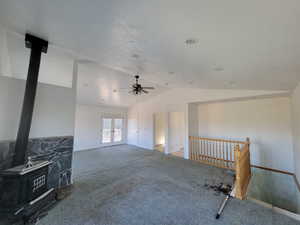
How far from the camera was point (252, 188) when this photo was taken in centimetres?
371

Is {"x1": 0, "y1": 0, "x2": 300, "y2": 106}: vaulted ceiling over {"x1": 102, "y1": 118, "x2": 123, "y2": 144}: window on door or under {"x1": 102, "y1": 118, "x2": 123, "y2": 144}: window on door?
over

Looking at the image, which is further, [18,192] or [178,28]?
[18,192]

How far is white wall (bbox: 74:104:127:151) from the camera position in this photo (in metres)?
7.10

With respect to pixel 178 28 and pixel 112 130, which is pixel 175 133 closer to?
pixel 112 130

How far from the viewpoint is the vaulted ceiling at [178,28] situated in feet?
3.91

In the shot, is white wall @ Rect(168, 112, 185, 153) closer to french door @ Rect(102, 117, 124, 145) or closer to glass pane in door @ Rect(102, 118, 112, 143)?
french door @ Rect(102, 117, 124, 145)

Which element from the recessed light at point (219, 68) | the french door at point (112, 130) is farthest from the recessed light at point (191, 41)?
the french door at point (112, 130)

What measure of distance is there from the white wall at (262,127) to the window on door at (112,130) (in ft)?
18.9

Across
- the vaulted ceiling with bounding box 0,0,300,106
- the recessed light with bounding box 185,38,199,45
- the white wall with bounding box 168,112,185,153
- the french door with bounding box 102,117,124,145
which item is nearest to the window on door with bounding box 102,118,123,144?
the french door with bounding box 102,117,124,145

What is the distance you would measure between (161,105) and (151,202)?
4.97 m

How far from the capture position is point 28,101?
8.08 feet

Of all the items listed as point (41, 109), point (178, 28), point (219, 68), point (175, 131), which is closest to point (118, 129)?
point (175, 131)

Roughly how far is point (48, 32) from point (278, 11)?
293 centimetres

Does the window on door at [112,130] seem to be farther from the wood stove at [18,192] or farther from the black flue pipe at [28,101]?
the wood stove at [18,192]
